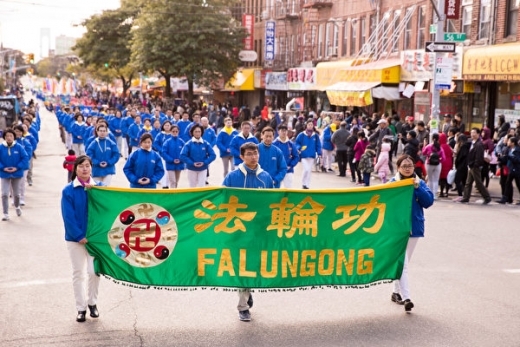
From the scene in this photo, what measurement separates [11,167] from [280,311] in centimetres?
820

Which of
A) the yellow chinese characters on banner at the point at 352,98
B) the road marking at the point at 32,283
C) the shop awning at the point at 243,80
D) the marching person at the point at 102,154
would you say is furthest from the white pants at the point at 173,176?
the shop awning at the point at 243,80

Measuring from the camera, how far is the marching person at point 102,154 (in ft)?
50.1

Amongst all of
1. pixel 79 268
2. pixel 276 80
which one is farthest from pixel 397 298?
pixel 276 80

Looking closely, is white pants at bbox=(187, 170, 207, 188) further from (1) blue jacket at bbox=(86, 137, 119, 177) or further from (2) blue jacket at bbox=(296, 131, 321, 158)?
(2) blue jacket at bbox=(296, 131, 321, 158)

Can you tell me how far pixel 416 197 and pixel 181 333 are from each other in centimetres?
292

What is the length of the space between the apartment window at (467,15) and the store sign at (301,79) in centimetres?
1327

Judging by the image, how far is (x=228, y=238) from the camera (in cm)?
812

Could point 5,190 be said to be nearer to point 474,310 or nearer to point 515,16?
point 474,310

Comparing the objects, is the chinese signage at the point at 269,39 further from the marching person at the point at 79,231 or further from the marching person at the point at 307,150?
the marching person at the point at 79,231

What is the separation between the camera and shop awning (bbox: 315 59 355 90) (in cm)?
3616

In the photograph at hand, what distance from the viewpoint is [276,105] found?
50562 mm

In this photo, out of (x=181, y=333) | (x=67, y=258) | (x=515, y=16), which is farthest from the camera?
(x=515, y=16)

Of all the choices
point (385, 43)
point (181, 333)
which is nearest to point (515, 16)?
point (385, 43)

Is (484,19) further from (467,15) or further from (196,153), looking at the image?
(196,153)
